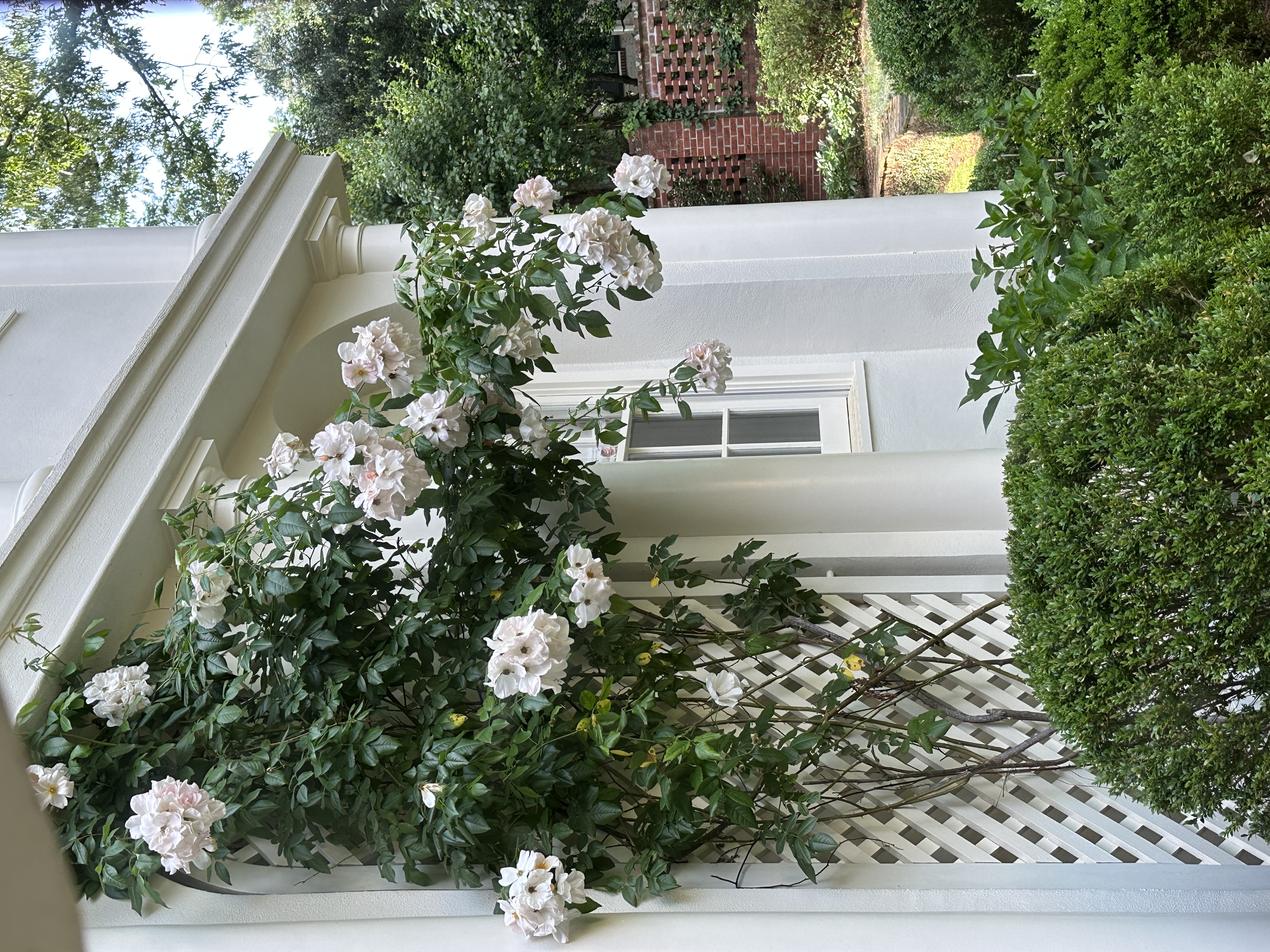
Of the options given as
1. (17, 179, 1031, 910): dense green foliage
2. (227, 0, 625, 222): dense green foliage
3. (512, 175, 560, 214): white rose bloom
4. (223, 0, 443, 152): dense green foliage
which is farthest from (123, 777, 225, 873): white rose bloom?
(223, 0, 443, 152): dense green foliage

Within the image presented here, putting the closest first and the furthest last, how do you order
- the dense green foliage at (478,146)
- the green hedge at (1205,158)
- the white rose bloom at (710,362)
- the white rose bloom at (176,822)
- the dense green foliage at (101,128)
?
the white rose bloom at (176,822) < the green hedge at (1205,158) < the white rose bloom at (710,362) < the dense green foliage at (478,146) < the dense green foliage at (101,128)

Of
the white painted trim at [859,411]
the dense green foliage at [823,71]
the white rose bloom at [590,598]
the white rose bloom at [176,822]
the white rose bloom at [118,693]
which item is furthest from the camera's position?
the dense green foliage at [823,71]

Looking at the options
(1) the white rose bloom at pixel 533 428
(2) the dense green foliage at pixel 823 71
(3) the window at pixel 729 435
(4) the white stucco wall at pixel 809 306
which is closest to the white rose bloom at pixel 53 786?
(1) the white rose bloom at pixel 533 428

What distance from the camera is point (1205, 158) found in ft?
8.82

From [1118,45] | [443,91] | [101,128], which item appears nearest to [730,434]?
[1118,45]

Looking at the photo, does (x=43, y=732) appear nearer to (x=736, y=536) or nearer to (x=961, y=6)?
(x=736, y=536)

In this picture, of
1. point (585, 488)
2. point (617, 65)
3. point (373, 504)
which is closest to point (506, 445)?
point (585, 488)

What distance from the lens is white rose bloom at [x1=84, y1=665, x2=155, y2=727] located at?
2.56 meters

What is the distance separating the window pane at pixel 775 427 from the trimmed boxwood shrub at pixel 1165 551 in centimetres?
297

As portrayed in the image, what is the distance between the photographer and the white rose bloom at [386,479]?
242 cm

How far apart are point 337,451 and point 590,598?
0.71 meters

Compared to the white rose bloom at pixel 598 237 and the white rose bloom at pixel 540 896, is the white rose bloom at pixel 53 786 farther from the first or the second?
the white rose bloom at pixel 598 237

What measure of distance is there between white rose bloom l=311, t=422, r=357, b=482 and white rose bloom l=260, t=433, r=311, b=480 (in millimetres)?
235

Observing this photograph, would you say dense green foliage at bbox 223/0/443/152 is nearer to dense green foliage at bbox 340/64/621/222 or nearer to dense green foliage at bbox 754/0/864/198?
dense green foliage at bbox 340/64/621/222
